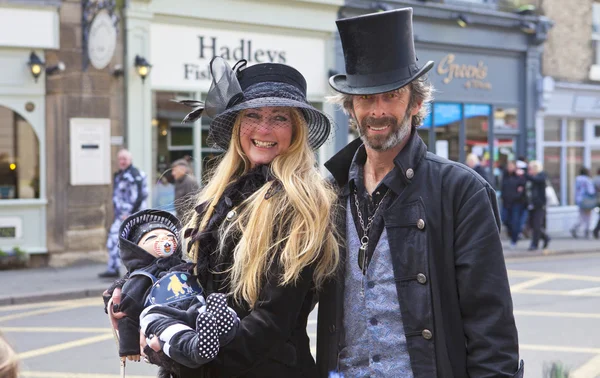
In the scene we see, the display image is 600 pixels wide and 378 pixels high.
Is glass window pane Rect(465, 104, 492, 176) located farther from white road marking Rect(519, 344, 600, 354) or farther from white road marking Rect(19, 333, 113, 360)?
white road marking Rect(19, 333, 113, 360)

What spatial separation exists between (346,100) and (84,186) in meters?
12.2

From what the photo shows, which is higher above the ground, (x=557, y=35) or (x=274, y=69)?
(x=557, y=35)

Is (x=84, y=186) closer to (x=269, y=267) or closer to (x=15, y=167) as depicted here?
(x=15, y=167)

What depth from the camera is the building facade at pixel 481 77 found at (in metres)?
19.8

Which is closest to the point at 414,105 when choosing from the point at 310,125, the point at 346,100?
the point at 346,100

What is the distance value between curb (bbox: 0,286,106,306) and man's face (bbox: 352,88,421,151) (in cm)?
910

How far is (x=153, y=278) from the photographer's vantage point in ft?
8.95

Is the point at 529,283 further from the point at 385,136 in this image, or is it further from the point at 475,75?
the point at 385,136

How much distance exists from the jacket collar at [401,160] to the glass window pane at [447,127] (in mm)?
17255

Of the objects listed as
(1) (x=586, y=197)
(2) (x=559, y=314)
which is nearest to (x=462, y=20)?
(1) (x=586, y=197)

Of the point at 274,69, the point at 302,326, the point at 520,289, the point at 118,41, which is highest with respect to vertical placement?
the point at 118,41

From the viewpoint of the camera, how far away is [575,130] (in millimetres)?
22984

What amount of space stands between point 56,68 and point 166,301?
39.5ft

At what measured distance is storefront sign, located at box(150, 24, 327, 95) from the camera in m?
15.5
